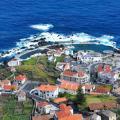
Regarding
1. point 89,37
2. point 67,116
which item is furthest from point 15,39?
point 67,116

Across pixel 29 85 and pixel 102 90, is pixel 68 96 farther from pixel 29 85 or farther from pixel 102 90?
pixel 29 85

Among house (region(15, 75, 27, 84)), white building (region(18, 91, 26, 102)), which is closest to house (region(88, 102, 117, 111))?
white building (region(18, 91, 26, 102))

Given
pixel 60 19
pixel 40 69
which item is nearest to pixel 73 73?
pixel 40 69

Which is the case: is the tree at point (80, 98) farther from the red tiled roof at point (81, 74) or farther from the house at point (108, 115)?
the red tiled roof at point (81, 74)

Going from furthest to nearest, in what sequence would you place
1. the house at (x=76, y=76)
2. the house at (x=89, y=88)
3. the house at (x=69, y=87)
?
the house at (x=76, y=76)
the house at (x=89, y=88)
the house at (x=69, y=87)

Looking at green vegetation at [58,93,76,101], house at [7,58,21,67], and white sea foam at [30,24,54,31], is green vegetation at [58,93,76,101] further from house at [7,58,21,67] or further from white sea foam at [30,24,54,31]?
white sea foam at [30,24,54,31]

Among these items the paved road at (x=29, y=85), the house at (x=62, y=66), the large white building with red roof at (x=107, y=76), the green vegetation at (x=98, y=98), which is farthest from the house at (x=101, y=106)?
the house at (x=62, y=66)
